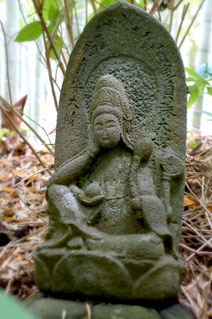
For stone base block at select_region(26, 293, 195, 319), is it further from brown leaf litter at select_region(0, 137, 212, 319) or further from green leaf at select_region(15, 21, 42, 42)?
green leaf at select_region(15, 21, 42, 42)

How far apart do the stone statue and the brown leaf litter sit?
19 cm

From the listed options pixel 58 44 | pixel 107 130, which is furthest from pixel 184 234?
pixel 58 44

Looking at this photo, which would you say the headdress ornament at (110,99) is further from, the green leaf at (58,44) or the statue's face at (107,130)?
the green leaf at (58,44)

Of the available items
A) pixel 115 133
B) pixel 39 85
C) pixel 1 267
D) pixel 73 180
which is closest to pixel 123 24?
pixel 115 133

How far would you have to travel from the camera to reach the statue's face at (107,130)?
1.18 metres

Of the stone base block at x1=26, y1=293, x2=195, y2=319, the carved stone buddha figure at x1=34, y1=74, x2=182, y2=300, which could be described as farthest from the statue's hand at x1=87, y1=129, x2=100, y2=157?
the stone base block at x1=26, y1=293, x2=195, y2=319

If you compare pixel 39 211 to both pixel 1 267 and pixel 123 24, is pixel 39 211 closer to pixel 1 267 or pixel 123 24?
pixel 1 267

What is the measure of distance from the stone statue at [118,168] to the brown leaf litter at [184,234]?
189 millimetres

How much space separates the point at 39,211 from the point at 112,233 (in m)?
0.91

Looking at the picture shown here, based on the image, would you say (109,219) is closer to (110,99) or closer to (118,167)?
(118,167)

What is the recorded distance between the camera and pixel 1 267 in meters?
1.37

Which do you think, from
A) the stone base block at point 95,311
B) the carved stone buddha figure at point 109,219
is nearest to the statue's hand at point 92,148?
the carved stone buddha figure at point 109,219

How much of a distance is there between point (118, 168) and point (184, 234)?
520 mm

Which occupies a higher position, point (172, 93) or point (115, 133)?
point (172, 93)
